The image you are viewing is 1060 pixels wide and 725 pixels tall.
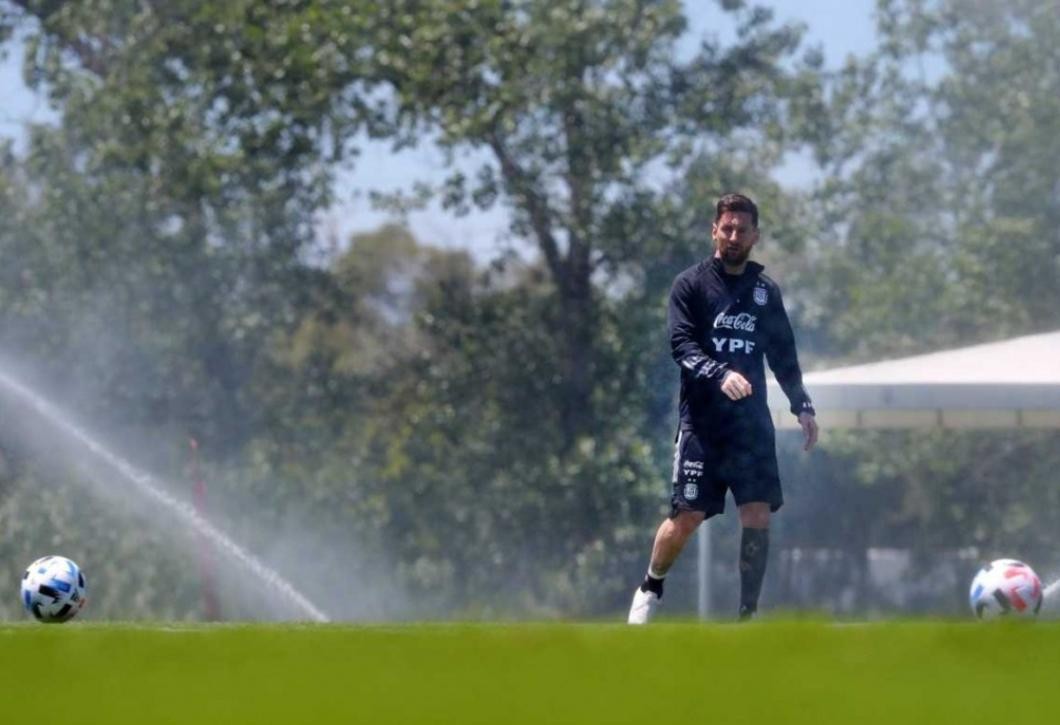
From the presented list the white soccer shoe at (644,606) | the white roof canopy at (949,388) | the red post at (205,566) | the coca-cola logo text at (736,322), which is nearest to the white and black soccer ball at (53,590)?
the white soccer shoe at (644,606)

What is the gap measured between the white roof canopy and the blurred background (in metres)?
3.93

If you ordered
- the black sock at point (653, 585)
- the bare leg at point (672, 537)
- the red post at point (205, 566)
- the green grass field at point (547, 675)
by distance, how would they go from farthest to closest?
the red post at point (205, 566) < the black sock at point (653, 585) < the bare leg at point (672, 537) < the green grass field at point (547, 675)

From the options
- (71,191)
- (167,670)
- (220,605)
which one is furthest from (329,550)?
(167,670)

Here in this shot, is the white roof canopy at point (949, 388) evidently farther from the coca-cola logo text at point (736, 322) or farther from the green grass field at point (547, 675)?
the green grass field at point (547, 675)

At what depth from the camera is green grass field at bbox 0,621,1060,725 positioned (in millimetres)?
4195

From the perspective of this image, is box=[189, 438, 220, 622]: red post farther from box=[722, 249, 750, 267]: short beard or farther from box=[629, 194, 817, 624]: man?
box=[722, 249, 750, 267]: short beard

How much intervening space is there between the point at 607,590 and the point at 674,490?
14723mm

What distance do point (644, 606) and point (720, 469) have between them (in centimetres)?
67

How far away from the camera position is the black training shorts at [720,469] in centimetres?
820

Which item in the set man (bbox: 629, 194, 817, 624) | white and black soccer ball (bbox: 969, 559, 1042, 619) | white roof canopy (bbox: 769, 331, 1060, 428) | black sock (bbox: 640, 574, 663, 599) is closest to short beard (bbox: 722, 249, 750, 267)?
man (bbox: 629, 194, 817, 624)

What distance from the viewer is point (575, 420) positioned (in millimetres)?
23609

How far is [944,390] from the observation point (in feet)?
58.5

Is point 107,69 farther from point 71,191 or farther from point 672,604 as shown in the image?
point 672,604

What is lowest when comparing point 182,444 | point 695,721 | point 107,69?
point 182,444
